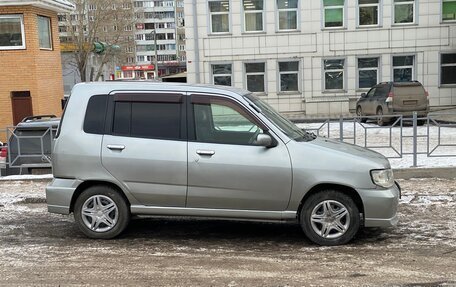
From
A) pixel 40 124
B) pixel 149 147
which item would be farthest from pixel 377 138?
pixel 40 124

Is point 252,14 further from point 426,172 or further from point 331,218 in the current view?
point 331,218

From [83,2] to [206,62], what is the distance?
2423 cm

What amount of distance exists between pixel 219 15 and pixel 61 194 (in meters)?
20.8

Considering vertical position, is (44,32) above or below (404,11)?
below

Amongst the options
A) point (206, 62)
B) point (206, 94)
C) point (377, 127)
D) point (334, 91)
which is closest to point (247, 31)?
point (206, 62)

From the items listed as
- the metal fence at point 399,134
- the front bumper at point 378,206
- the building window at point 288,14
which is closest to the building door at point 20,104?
the metal fence at point 399,134

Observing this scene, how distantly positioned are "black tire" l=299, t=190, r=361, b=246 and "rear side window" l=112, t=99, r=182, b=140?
5.75 ft

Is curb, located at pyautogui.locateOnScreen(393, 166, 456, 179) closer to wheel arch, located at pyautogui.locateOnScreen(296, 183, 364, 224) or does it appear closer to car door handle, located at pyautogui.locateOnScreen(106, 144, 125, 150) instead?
wheel arch, located at pyautogui.locateOnScreen(296, 183, 364, 224)

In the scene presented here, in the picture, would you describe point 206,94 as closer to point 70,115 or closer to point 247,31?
point 70,115

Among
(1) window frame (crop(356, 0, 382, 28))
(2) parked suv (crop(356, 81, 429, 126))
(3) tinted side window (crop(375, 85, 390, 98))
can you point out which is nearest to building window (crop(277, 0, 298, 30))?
(1) window frame (crop(356, 0, 382, 28))

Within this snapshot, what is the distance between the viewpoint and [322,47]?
2541 centimetres

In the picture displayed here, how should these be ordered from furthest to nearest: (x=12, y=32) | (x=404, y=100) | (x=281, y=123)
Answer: (x=404, y=100), (x=12, y=32), (x=281, y=123)

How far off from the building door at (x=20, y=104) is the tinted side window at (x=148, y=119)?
14.1 meters

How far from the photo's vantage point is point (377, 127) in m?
11.2
